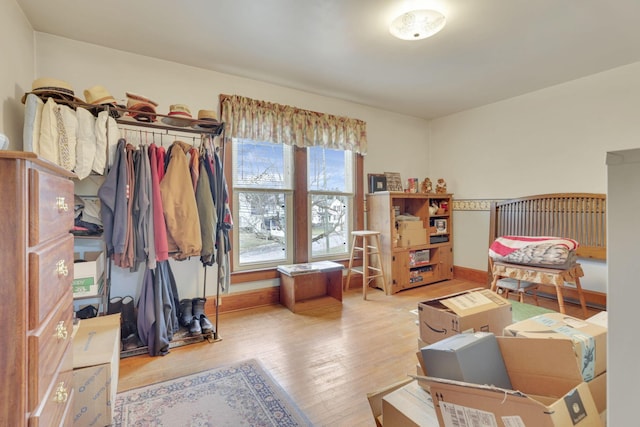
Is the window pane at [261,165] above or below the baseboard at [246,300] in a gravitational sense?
above

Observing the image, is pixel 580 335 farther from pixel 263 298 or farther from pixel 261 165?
pixel 261 165

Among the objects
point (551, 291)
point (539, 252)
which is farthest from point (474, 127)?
point (551, 291)

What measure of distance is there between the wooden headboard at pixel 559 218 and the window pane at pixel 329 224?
1894 millimetres

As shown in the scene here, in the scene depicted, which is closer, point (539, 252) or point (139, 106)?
point (139, 106)

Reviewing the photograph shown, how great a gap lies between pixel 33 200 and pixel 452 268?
14.8ft

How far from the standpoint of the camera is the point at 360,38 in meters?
2.34

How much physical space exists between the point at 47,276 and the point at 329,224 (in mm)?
3035

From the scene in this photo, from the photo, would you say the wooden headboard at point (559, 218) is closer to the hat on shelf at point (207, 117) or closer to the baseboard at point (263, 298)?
the baseboard at point (263, 298)

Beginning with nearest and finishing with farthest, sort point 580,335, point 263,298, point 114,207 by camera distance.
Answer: point 580,335
point 114,207
point 263,298

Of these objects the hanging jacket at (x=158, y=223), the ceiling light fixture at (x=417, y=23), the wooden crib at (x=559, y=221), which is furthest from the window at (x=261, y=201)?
the wooden crib at (x=559, y=221)

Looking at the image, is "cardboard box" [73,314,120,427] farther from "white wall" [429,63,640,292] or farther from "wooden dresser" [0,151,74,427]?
"white wall" [429,63,640,292]

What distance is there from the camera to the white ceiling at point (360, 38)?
197 centimetres

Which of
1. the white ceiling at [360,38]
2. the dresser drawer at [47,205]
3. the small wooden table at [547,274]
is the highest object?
the white ceiling at [360,38]

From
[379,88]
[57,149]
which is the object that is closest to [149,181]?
[57,149]
